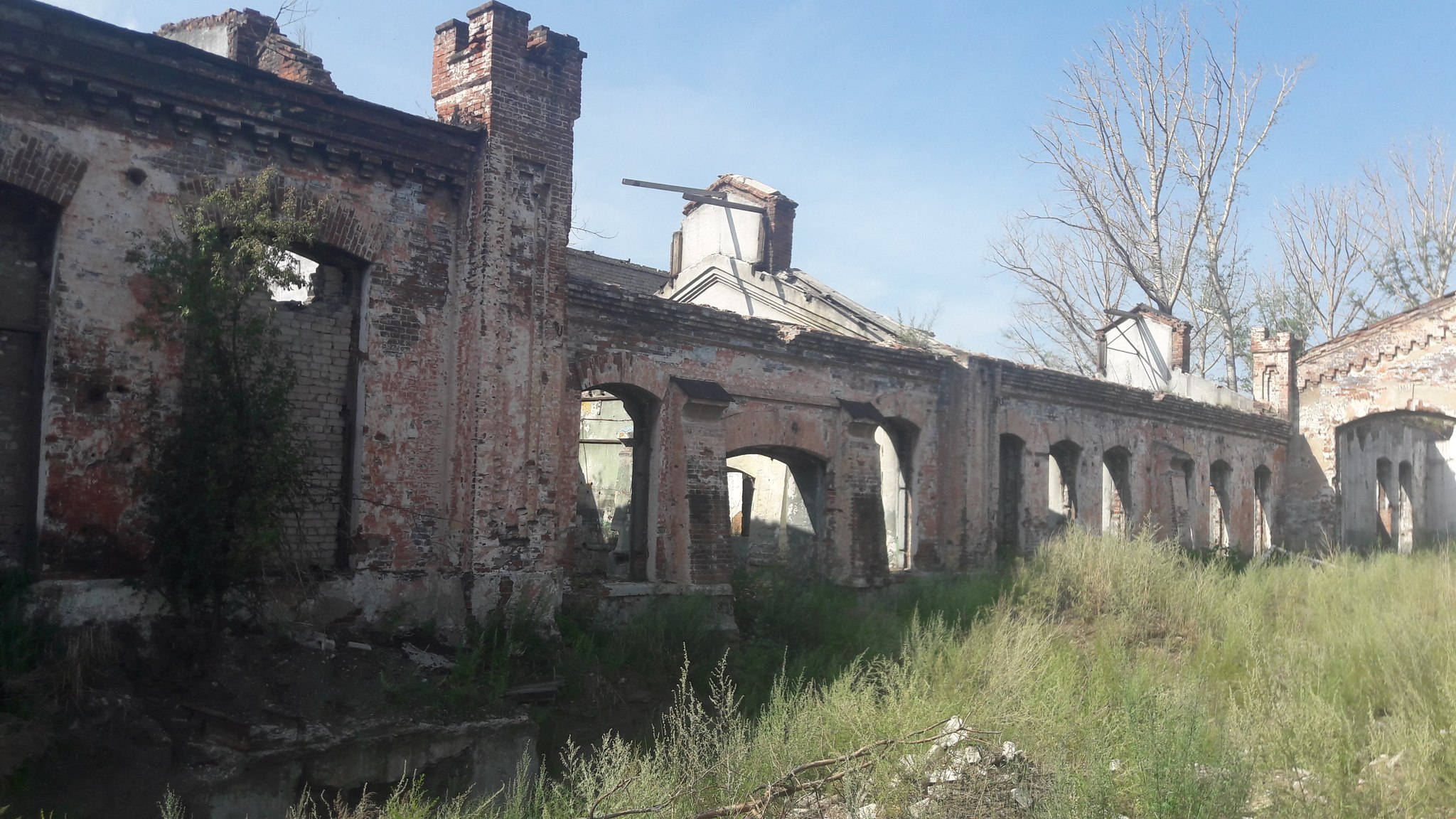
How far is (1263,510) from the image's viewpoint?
80.4 feet

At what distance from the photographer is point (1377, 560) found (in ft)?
56.7

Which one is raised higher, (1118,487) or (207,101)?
(207,101)

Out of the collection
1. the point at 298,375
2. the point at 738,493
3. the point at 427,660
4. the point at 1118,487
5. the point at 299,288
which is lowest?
the point at 427,660

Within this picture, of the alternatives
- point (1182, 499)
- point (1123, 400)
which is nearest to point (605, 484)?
point (1123, 400)

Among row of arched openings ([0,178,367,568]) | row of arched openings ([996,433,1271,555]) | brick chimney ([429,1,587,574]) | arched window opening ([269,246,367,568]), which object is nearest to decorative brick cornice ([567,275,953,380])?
brick chimney ([429,1,587,574])

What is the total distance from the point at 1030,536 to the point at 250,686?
1288 centimetres

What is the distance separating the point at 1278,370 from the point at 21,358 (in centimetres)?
2390

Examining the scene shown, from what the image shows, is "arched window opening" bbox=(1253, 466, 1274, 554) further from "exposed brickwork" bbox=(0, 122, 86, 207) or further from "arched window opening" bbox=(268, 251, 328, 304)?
"exposed brickwork" bbox=(0, 122, 86, 207)

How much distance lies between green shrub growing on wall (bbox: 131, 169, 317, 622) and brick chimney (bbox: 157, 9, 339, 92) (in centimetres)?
227

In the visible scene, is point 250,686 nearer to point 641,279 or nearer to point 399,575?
point 399,575

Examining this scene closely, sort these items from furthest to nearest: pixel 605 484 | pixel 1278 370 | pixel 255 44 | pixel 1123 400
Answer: pixel 1278 370 < pixel 1123 400 < pixel 605 484 < pixel 255 44

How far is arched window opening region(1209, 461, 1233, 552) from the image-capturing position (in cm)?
2314

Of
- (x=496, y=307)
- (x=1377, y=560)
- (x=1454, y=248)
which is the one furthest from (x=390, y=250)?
(x=1454, y=248)

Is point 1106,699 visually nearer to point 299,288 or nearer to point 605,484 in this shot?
point 299,288
